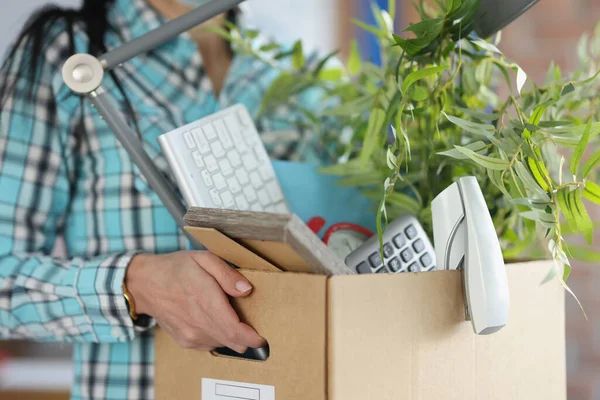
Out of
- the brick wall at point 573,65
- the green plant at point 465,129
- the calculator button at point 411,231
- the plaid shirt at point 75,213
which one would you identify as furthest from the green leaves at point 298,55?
the brick wall at point 573,65

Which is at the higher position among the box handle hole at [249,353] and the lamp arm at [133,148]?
the lamp arm at [133,148]

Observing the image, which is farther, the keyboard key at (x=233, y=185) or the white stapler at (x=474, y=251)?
the keyboard key at (x=233, y=185)

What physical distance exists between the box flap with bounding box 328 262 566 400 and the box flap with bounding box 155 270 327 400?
0.04ft

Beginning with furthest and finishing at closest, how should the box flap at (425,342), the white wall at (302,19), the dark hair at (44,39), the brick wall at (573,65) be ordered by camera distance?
the white wall at (302,19) < the brick wall at (573,65) < the dark hair at (44,39) < the box flap at (425,342)

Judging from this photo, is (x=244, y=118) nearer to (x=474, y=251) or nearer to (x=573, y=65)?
(x=474, y=251)

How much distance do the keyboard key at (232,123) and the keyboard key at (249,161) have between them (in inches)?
1.4

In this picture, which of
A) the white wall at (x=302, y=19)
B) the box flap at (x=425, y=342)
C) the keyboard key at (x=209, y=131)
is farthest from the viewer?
the white wall at (x=302, y=19)

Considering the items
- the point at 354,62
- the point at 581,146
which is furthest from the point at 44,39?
the point at 581,146

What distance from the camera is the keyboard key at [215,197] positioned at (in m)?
0.66

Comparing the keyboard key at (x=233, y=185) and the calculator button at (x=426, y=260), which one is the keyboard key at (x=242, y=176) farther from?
the calculator button at (x=426, y=260)

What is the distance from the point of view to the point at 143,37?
58cm

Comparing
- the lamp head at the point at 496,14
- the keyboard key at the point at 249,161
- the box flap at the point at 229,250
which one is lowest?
the box flap at the point at 229,250

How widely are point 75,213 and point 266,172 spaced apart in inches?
12.1

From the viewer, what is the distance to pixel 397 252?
63 centimetres
